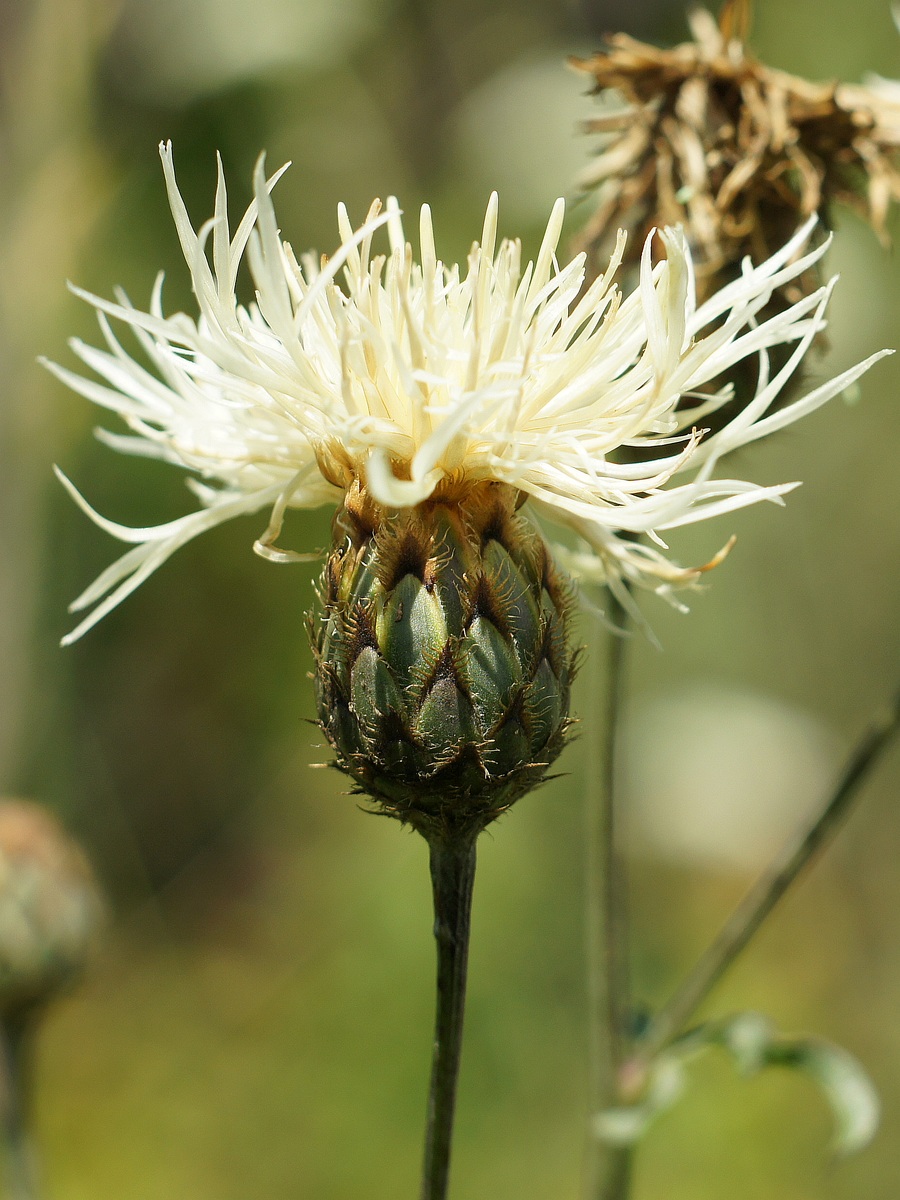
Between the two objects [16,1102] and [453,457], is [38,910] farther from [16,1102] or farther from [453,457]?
[453,457]

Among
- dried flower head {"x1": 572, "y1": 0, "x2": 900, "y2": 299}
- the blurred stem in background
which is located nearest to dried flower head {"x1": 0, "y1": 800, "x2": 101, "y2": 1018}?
the blurred stem in background

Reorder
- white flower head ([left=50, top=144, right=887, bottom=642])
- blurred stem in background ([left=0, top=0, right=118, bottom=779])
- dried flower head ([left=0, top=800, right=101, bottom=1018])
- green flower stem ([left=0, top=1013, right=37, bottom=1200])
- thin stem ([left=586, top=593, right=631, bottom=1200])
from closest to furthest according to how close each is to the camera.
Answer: white flower head ([left=50, top=144, right=887, bottom=642]) < thin stem ([left=586, top=593, right=631, bottom=1200]) < green flower stem ([left=0, top=1013, right=37, bottom=1200]) < dried flower head ([left=0, top=800, right=101, bottom=1018]) < blurred stem in background ([left=0, top=0, right=118, bottom=779])

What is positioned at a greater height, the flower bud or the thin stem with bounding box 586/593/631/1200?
the flower bud

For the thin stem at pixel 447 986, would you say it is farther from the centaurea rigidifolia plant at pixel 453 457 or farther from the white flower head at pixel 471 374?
the white flower head at pixel 471 374

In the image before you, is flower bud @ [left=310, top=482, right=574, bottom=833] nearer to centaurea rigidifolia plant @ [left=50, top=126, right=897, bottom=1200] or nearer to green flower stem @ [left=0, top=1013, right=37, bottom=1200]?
centaurea rigidifolia plant @ [left=50, top=126, right=897, bottom=1200]

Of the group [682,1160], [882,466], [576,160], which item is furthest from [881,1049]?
[576,160]

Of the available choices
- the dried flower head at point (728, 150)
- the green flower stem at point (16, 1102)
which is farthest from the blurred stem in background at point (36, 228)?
the dried flower head at point (728, 150)

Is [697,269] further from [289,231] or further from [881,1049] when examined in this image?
[289,231]
